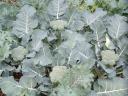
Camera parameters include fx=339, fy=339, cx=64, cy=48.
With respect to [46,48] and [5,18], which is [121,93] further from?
[5,18]

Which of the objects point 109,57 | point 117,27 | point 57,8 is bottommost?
point 109,57

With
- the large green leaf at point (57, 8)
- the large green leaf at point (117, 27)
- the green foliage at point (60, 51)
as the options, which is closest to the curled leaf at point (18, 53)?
the green foliage at point (60, 51)

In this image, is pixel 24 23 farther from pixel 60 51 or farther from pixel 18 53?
pixel 60 51

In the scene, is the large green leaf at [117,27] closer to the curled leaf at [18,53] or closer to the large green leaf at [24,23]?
the large green leaf at [24,23]

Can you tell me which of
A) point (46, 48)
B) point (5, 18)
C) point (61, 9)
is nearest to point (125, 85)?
point (46, 48)

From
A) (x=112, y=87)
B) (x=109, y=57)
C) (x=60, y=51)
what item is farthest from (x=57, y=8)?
(x=112, y=87)

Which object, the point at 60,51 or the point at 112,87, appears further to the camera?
the point at 60,51

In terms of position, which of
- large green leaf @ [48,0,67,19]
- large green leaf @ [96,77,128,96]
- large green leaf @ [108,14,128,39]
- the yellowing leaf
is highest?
large green leaf @ [48,0,67,19]

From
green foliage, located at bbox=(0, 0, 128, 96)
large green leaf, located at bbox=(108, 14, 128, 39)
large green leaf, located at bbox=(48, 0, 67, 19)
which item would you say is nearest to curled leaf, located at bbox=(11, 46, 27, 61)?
green foliage, located at bbox=(0, 0, 128, 96)

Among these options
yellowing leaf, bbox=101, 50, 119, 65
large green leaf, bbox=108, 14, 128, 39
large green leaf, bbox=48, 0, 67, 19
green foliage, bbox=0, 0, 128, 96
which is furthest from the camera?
large green leaf, bbox=48, 0, 67, 19

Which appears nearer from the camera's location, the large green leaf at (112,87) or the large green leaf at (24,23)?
the large green leaf at (112,87)

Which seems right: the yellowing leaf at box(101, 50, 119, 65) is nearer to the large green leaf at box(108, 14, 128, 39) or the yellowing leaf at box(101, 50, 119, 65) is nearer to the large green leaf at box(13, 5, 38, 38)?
the large green leaf at box(108, 14, 128, 39)
